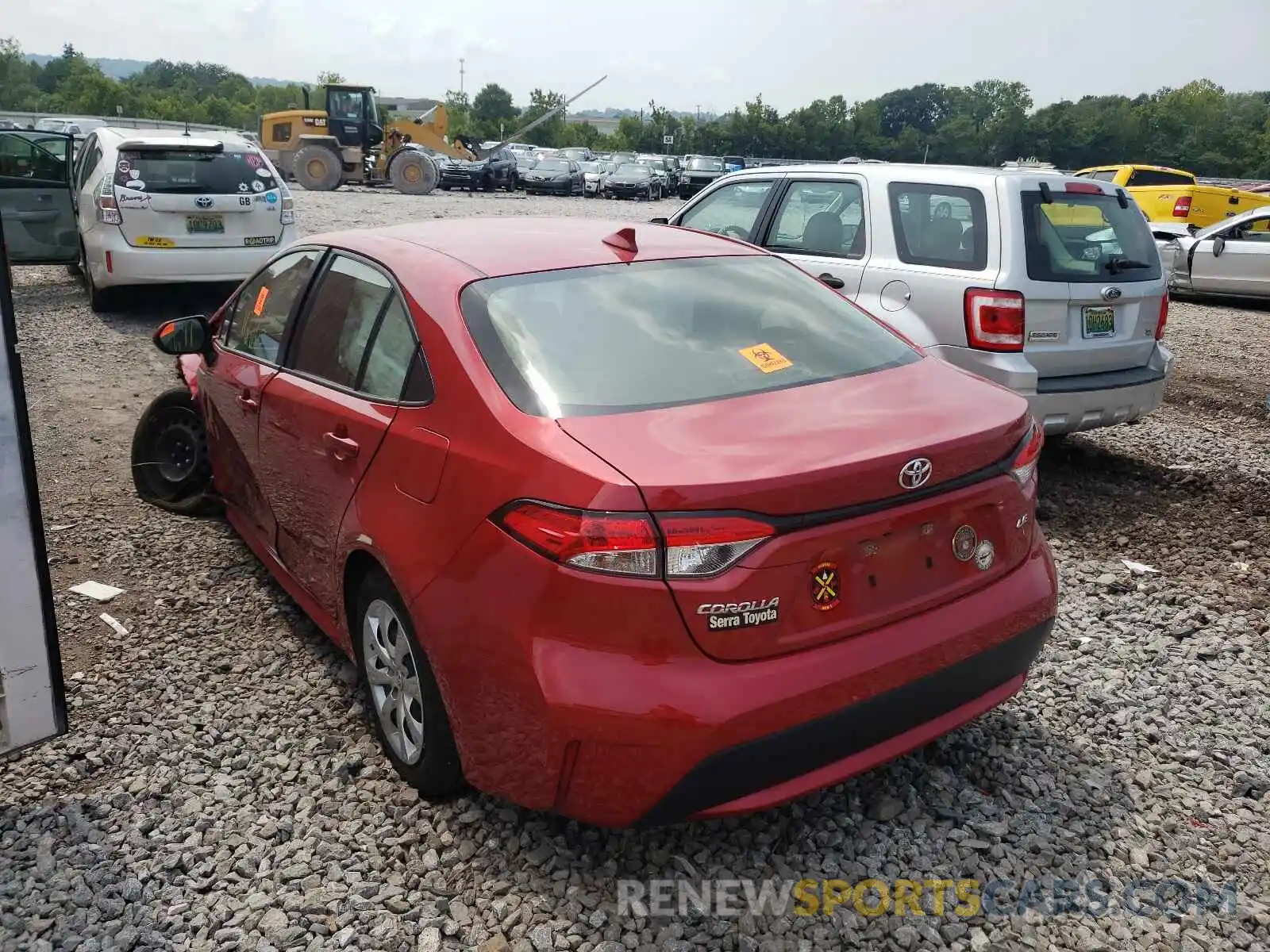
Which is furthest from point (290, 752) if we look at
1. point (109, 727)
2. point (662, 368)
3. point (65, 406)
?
point (65, 406)

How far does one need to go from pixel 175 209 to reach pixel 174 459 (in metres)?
5.02

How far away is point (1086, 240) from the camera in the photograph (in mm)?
5633

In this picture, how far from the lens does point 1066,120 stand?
83375 millimetres

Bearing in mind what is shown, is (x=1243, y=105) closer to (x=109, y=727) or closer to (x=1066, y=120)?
(x=1066, y=120)

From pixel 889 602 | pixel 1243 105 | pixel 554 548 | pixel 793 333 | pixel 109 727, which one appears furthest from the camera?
pixel 1243 105

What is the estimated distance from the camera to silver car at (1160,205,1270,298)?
12969mm

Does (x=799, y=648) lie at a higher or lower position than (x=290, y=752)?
higher

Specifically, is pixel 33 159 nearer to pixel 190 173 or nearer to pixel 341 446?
pixel 190 173

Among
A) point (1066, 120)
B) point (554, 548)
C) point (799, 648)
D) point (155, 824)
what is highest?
point (1066, 120)

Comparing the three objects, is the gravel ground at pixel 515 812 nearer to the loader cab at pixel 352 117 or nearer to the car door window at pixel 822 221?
the car door window at pixel 822 221

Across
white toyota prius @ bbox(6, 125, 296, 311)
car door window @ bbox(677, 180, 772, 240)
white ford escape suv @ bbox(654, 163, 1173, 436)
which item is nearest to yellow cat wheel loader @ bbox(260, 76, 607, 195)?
white toyota prius @ bbox(6, 125, 296, 311)

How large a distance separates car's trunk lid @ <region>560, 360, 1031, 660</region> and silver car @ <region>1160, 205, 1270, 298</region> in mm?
12582

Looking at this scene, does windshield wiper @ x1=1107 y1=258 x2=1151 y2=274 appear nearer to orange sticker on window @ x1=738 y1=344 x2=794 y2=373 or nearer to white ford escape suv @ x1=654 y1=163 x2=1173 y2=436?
white ford escape suv @ x1=654 y1=163 x2=1173 y2=436

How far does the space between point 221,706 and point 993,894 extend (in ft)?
8.46
